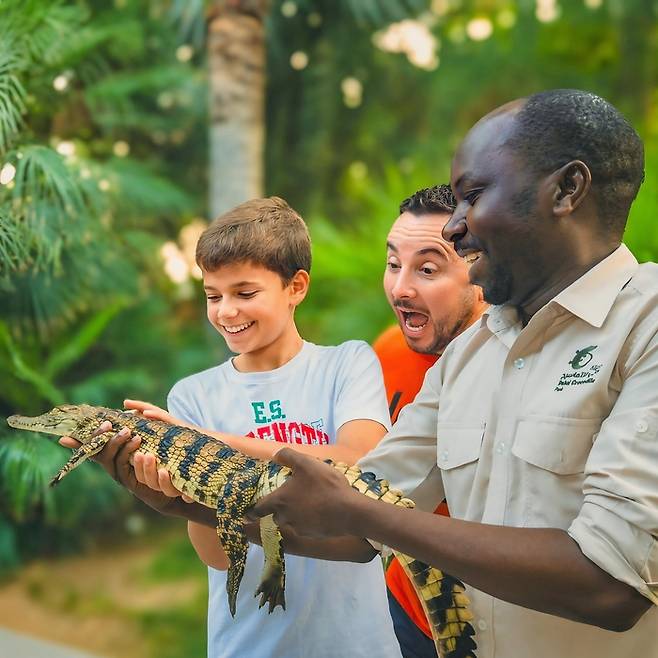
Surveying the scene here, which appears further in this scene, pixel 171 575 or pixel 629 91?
pixel 629 91

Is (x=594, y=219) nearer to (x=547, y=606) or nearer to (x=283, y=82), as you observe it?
(x=547, y=606)

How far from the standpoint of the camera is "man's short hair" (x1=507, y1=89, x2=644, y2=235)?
1354 mm

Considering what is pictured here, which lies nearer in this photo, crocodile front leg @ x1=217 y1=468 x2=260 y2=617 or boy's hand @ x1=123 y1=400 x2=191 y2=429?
crocodile front leg @ x1=217 y1=468 x2=260 y2=617

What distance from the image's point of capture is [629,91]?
8312mm

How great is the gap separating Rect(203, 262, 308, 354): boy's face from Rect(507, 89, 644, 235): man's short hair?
630 mm

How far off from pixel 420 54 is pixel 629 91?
6.11 feet

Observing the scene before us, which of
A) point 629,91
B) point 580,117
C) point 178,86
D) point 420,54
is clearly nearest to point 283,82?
point 178,86

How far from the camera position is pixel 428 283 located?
1.99m

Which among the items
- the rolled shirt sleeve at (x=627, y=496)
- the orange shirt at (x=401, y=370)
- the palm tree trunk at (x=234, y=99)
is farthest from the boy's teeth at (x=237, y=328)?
the palm tree trunk at (x=234, y=99)

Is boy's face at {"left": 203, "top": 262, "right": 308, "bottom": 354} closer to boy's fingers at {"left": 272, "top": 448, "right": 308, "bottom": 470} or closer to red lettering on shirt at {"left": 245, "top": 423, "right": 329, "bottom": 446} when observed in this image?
red lettering on shirt at {"left": 245, "top": 423, "right": 329, "bottom": 446}

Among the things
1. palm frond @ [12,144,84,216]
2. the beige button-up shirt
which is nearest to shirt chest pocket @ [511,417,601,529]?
the beige button-up shirt

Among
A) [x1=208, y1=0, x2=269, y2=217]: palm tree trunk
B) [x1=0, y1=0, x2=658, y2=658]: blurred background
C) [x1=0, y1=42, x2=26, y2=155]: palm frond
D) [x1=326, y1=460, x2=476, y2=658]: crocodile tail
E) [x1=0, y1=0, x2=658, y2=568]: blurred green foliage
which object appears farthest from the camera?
[x1=208, y1=0, x2=269, y2=217]: palm tree trunk

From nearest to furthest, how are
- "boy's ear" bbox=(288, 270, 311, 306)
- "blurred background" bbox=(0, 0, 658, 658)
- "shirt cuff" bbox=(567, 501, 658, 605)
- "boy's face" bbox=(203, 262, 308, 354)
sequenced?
"shirt cuff" bbox=(567, 501, 658, 605) → "boy's face" bbox=(203, 262, 308, 354) → "boy's ear" bbox=(288, 270, 311, 306) → "blurred background" bbox=(0, 0, 658, 658)

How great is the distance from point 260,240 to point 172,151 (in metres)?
6.04
